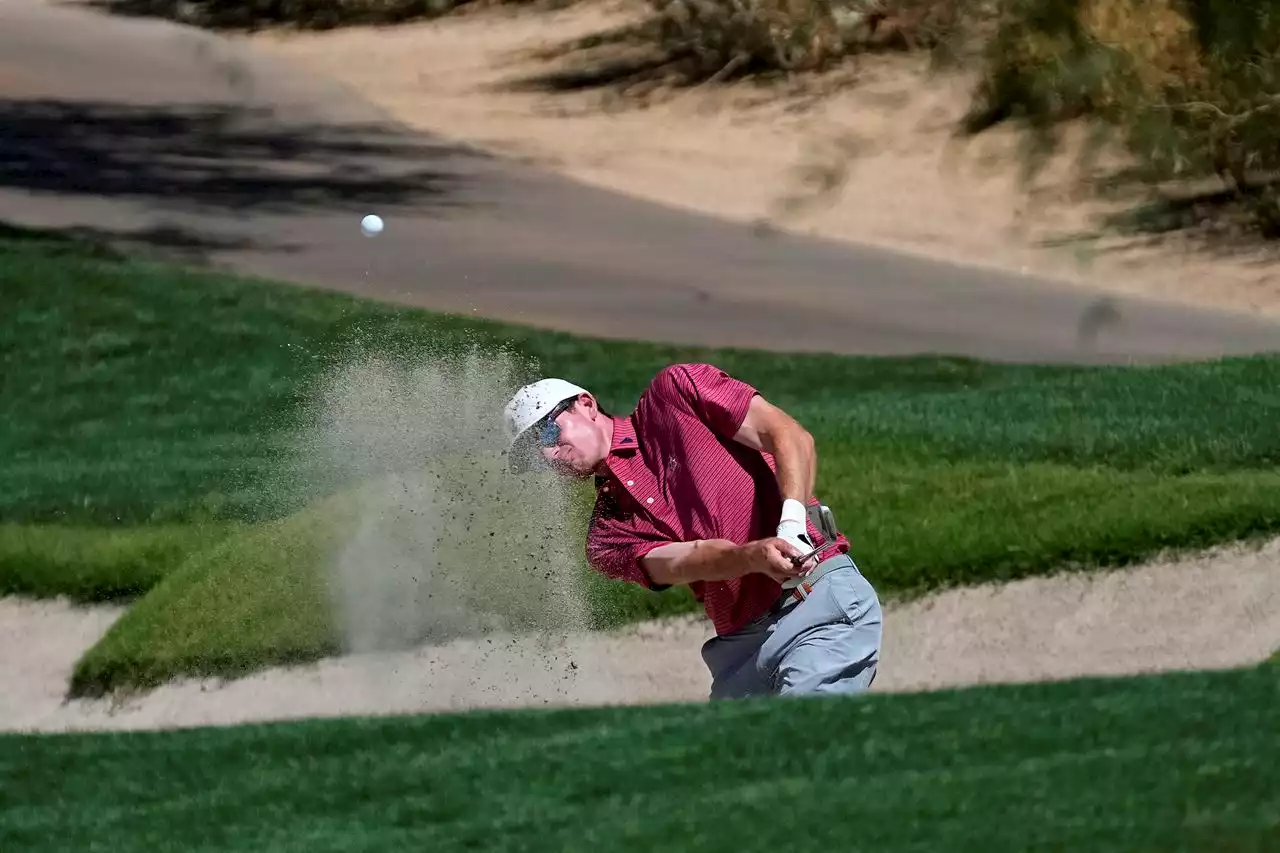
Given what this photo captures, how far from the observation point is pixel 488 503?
9.50 meters

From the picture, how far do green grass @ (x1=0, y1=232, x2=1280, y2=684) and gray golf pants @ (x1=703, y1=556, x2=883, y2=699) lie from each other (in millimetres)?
2942

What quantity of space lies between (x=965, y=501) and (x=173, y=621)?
3.55 meters

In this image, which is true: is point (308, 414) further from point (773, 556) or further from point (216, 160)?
point (216, 160)

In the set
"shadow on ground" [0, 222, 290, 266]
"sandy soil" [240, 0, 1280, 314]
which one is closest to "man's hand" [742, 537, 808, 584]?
"sandy soil" [240, 0, 1280, 314]

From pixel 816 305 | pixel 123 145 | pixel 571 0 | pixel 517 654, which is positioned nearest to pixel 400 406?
pixel 517 654

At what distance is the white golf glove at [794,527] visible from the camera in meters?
5.54

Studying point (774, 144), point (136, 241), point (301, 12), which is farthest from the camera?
point (301, 12)

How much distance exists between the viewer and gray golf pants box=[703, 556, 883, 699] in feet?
19.6

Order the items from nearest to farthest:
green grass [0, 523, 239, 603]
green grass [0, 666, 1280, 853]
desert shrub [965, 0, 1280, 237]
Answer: green grass [0, 666, 1280, 853] → desert shrub [965, 0, 1280, 237] → green grass [0, 523, 239, 603]

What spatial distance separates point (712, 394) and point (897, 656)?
315cm

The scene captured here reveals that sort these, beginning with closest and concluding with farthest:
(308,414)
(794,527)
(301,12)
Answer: (794,527)
(308,414)
(301,12)

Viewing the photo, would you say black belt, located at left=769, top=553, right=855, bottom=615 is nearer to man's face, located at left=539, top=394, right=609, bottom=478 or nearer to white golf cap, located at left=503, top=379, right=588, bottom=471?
man's face, located at left=539, top=394, right=609, bottom=478

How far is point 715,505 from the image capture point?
592 centimetres

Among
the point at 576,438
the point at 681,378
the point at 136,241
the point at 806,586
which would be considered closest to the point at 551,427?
the point at 576,438
